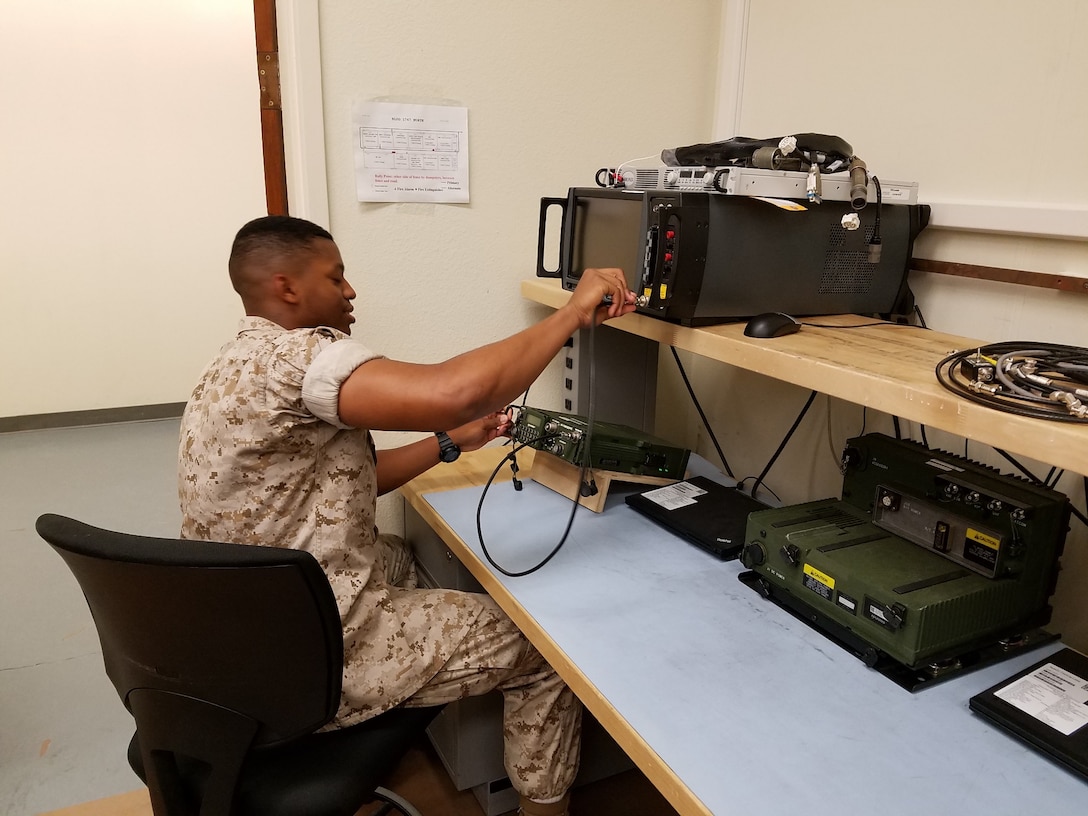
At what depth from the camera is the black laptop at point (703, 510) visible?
1354 millimetres

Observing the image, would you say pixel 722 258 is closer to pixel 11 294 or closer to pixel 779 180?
pixel 779 180

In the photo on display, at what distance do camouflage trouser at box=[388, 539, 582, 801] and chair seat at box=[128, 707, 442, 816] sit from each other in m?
0.09

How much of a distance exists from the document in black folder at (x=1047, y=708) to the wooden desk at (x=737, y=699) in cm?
2

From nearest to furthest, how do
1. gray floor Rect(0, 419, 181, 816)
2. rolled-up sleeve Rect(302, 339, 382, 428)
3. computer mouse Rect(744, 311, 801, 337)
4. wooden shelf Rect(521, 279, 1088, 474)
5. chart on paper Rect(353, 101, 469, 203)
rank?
→ wooden shelf Rect(521, 279, 1088, 474) < rolled-up sleeve Rect(302, 339, 382, 428) < computer mouse Rect(744, 311, 801, 337) < chart on paper Rect(353, 101, 469, 203) < gray floor Rect(0, 419, 181, 816)

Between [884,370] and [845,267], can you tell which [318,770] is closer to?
[884,370]

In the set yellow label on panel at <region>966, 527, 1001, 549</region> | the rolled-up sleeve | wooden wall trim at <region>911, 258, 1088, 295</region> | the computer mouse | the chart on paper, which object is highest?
the chart on paper

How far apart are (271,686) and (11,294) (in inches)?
156

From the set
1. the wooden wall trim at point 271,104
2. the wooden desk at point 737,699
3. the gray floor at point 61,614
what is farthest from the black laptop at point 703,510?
the gray floor at point 61,614

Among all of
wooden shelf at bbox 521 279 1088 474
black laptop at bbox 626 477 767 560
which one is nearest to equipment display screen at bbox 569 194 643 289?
wooden shelf at bbox 521 279 1088 474

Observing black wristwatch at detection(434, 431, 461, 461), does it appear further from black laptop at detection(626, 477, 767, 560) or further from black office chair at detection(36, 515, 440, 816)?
black office chair at detection(36, 515, 440, 816)

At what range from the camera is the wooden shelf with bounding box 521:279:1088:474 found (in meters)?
0.76

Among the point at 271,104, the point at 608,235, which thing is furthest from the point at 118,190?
the point at 608,235

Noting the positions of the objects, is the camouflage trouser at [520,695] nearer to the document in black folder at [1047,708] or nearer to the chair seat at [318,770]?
the chair seat at [318,770]

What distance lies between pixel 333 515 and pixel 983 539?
3.21 feet
